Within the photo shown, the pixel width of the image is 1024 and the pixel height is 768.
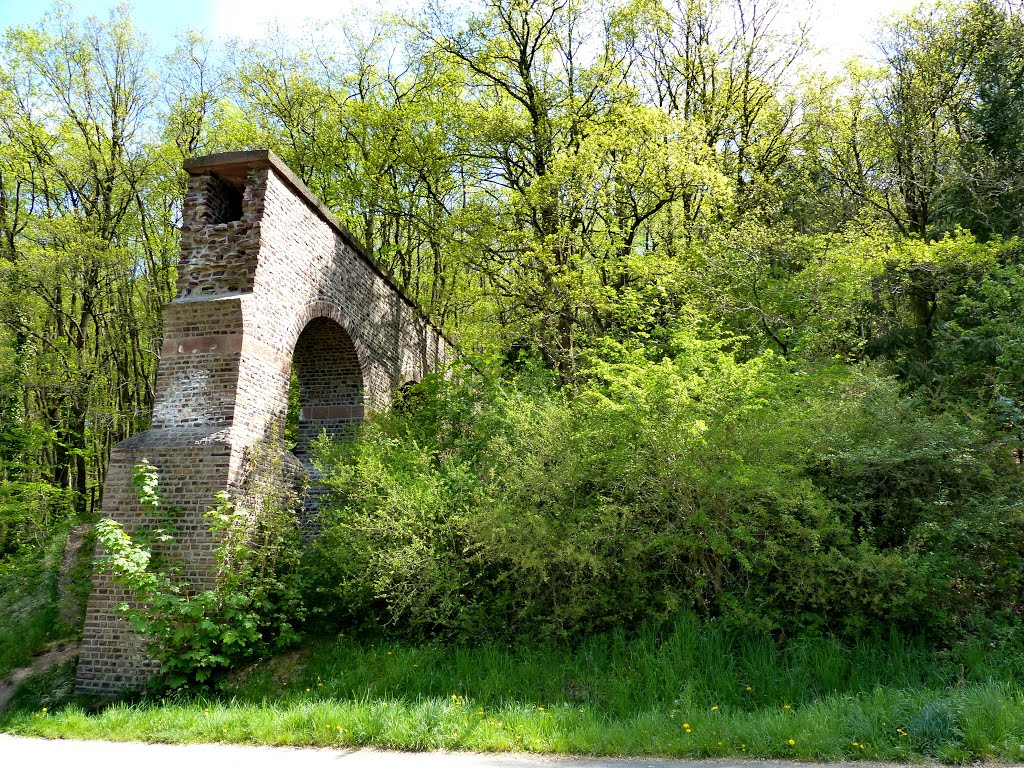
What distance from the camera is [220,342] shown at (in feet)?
28.1

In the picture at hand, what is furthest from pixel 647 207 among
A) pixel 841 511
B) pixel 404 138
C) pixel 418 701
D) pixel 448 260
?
pixel 418 701

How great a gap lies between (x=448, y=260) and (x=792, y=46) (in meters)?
10.2

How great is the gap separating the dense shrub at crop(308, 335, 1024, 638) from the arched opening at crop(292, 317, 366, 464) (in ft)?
11.3

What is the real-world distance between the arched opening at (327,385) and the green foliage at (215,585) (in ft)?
9.99

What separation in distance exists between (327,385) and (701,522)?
761 centimetres

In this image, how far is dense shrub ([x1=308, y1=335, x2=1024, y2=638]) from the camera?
6.52m

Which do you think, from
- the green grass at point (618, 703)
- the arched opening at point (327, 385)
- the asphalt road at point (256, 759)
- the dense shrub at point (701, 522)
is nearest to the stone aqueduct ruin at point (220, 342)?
the arched opening at point (327, 385)

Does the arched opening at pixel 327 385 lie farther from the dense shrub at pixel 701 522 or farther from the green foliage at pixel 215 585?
the dense shrub at pixel 701 522

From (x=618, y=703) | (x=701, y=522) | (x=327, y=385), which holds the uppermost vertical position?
(x=327, y=385)

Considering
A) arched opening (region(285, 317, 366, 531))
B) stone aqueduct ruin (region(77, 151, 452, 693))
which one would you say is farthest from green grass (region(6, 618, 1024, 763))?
arched opening (region(285, 317, 366, 531))

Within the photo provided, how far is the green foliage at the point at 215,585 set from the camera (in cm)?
743

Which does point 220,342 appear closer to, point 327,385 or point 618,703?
point 327,385

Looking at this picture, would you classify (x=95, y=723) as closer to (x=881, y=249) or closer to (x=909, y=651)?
(x=909, y=651)

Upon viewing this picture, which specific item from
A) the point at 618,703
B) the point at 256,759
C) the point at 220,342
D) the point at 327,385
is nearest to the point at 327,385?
the point at 327,385
